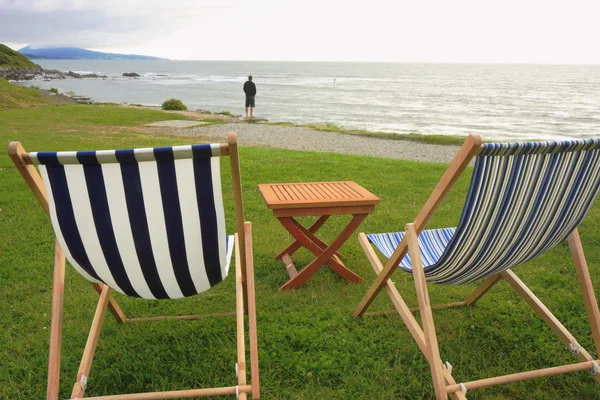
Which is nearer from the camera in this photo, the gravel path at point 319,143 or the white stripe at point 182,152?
the white stripe at point 182,152

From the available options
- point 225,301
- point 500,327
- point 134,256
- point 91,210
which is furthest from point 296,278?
point 91,210

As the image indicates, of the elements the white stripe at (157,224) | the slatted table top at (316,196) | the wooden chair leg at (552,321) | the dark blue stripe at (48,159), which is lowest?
the wooden chair leg at (552,321)

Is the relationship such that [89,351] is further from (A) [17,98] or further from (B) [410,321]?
(A) [17,98]

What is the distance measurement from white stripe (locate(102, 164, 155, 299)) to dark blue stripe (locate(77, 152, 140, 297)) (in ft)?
0.05

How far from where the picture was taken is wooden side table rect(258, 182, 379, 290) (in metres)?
Result: 3.30

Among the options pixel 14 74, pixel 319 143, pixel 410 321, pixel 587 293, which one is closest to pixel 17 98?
pixel 319 143

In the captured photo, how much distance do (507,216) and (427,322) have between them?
622 millimetres

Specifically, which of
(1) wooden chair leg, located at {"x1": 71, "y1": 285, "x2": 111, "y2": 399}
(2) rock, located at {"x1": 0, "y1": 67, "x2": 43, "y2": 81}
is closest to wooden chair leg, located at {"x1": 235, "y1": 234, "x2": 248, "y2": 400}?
(1) wooden chair leg, located at {"x1": 71, "y1": 285, "x2": 111, "y2": 399}

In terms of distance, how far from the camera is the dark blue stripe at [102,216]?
69.1 inches

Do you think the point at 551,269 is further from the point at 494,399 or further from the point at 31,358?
the point at 31,358

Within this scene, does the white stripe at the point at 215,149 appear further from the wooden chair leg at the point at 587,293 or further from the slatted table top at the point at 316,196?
the wooden chair leg at the point at 587,293

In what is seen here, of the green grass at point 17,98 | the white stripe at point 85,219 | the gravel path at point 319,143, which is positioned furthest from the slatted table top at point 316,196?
the green grass at point 17,98

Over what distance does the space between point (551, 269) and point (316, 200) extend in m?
2.26

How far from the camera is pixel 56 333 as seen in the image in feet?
6.56
